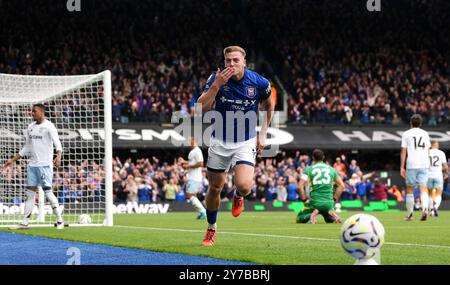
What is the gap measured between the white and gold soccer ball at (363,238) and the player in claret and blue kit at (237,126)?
14.1ft

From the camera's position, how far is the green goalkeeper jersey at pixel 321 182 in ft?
58.3

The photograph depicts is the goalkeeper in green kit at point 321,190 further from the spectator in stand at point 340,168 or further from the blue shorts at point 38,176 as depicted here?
the spectator in stand at point 340,168

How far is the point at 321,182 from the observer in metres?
17.8

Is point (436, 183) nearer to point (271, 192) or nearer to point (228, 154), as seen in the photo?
point (271, 192)

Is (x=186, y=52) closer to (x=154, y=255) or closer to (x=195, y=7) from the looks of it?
(x=195, y=7)

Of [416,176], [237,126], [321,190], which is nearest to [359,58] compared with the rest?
[416,176]

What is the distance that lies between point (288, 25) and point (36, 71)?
14385 millimetres

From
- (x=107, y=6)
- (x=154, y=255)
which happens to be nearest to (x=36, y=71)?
(x=107, y=6)

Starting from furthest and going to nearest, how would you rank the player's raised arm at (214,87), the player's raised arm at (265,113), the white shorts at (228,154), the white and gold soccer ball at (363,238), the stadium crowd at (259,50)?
the stadium crowd at (259,50) → the player's raised arm at (265,113) → the white shorts at (228,154) → the player's raised arm at (214,87) → the white and gold soccer ball at (363,238)

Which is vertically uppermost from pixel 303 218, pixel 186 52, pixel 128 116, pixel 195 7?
pixel 195 7

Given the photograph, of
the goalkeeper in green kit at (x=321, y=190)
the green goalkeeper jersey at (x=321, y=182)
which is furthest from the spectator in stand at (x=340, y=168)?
the green goalkeeper jersey at (x=321, y=182)

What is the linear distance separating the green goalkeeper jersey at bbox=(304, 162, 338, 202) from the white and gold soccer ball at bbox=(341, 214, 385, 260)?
11.4m
